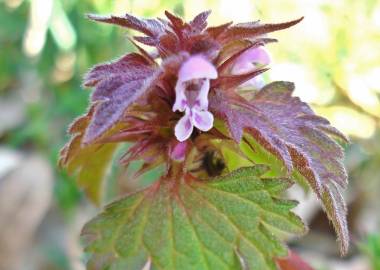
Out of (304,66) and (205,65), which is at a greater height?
(205,65)

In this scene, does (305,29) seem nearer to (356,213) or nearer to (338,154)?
(356,213)

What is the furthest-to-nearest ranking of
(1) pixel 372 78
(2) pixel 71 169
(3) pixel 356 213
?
(3) pixel 356 213 → (1) pixel 372 78 → (2) pixel 71 169

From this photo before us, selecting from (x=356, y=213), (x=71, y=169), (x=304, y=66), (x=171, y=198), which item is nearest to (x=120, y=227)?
(x=171, y=198)

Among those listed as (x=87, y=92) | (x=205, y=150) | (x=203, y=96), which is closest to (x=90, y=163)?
(x=205, y=150)

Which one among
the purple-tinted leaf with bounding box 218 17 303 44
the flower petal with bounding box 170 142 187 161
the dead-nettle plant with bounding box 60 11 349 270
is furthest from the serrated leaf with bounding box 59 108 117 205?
the purple-tinted leaf with bounding box 218 17 303 44

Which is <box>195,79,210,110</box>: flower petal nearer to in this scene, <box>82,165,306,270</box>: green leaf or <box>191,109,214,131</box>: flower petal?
<box>191,109,214,131</box>: flower petal

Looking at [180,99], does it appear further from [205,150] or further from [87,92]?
[87,92]

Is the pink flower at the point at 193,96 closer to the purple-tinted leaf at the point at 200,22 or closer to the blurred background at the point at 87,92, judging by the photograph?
the purple-tinted leaf at the point at 200,22
